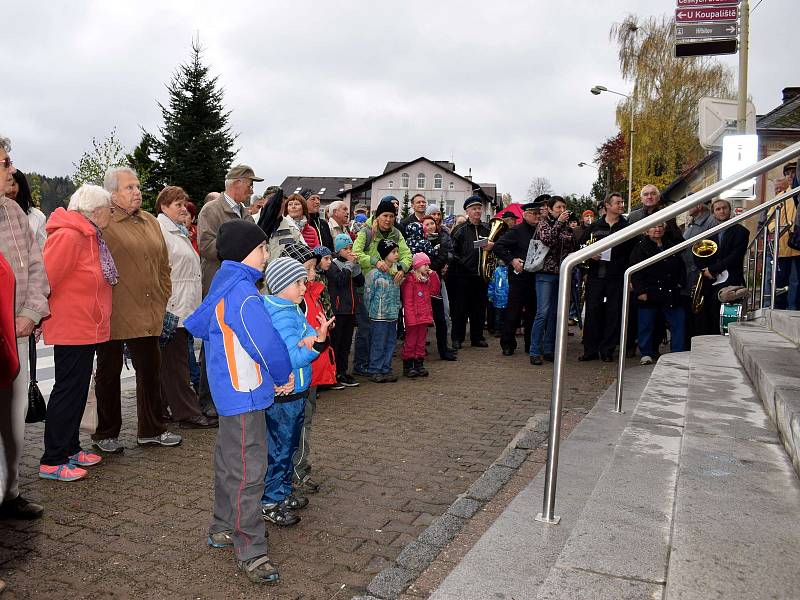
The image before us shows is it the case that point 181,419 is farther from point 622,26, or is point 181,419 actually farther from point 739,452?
point 622,26

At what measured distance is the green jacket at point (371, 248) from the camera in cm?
801

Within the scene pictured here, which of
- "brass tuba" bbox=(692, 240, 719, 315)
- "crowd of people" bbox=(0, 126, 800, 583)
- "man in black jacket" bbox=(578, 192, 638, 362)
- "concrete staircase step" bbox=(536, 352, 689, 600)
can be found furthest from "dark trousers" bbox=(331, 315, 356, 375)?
"brass tuba" bbox=(692, 240, 719, 315)

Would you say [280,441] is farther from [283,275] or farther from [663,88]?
[663,88]

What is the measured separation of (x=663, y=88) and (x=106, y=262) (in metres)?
35.2

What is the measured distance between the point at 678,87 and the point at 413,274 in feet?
102

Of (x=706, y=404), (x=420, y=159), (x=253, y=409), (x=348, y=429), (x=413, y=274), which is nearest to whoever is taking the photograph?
(x=253, y=409)

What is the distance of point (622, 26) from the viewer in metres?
35.0

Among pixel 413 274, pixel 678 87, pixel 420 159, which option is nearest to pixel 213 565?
pixel 413 274

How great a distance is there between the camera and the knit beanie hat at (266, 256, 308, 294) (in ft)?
11.6

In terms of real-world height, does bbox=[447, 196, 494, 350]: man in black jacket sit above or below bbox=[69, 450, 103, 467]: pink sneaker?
above

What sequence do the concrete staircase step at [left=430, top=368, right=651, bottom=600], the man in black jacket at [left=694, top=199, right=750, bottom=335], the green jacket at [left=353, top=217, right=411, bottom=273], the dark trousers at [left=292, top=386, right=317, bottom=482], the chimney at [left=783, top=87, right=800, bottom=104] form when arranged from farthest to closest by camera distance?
1. the chimney at [left=783, top=87, right=800, bottom=104]
2. the man in black jacket at [left=694, top=199, right=750, bottom=335]
3. the green jacket at [left=353, top=217, right=411, bottom=273]
4. the dark trousers at [left=292, top=386, right=317, bottom=482]
5. the concrete staircase step at [left=430, top=368, right=651, bottom=600]

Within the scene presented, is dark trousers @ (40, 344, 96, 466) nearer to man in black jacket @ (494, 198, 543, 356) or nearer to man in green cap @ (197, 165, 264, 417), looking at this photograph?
man in green cap @ (197, 165, 264, 417)

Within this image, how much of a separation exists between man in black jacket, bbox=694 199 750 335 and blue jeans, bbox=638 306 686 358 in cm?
76

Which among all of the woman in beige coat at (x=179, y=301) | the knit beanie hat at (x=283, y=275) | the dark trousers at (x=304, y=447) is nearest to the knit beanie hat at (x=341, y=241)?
the woman in beige coat at (x=179, y=301)
